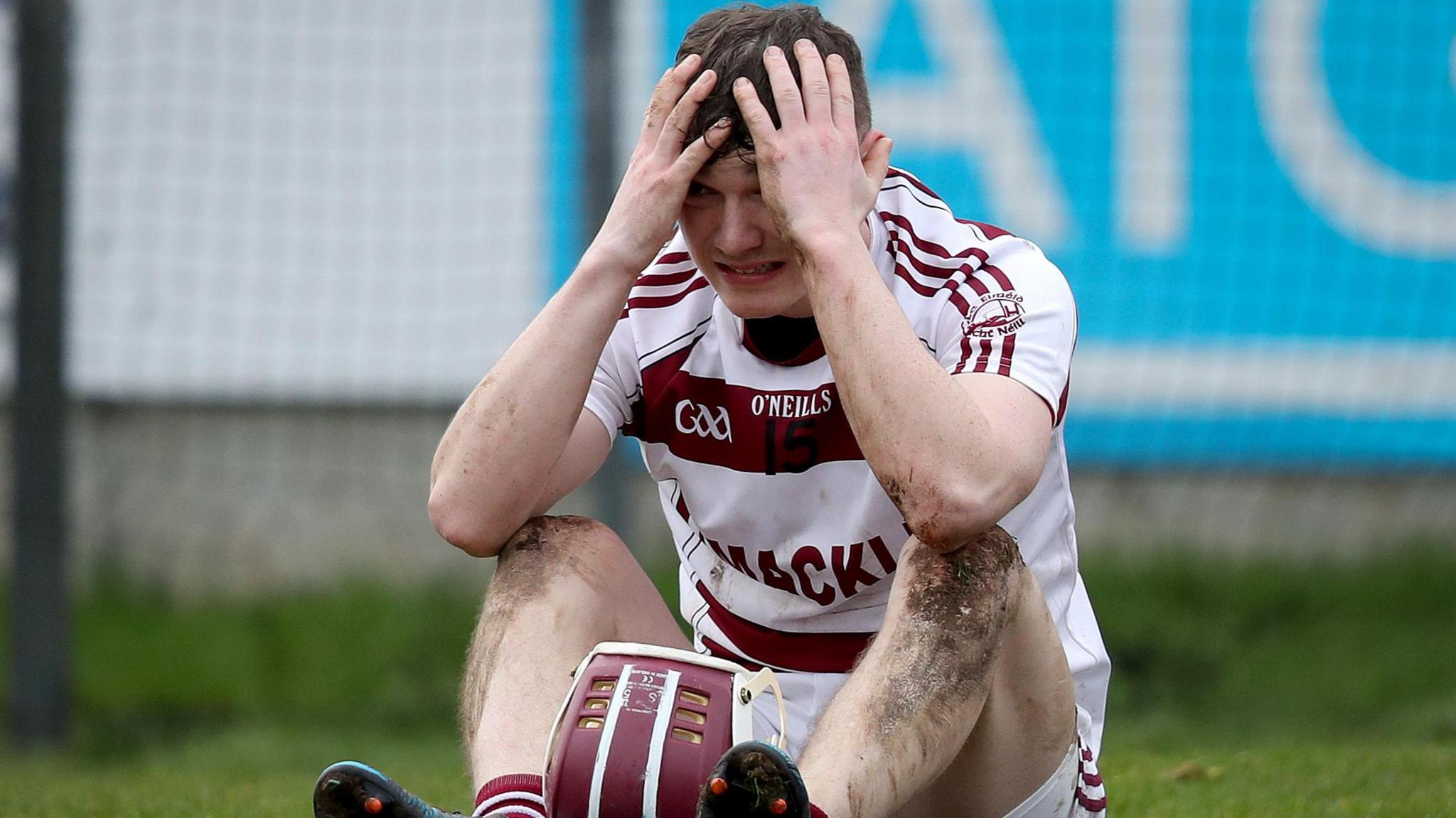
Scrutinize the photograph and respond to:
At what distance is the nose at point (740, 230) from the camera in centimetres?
273

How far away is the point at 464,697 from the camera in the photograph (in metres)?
2.71

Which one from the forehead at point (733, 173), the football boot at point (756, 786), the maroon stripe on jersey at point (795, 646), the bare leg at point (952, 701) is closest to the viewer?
the football boot at point (756, 786)

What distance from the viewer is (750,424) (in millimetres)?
2891

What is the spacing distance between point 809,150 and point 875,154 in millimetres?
223

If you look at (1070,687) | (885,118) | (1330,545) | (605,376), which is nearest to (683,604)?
(605,376)

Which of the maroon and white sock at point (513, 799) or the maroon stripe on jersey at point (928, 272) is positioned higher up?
the maroon stripe on jersey at point (928, 272)

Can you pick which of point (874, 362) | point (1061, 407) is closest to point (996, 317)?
point (1061, 407)

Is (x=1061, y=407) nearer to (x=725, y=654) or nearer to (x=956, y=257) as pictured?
(x=956, y=257)

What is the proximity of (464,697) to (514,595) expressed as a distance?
0.19 meters

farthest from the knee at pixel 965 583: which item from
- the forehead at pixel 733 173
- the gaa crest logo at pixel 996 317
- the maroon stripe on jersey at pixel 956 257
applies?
the forehead at pixel 733 173

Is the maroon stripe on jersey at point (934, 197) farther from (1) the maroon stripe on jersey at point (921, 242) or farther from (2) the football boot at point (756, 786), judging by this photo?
(2) the football boot at point (756, 786)

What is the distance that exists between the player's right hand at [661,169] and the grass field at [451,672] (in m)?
2.65

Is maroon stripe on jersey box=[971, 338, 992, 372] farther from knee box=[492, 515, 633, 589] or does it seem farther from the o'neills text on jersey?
knee box=[492, 515, 633, 589]

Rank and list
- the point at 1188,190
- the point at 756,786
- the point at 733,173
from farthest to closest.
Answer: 1. the point at 1188,190
2. the point at 733,173
3. the point at 756,786
